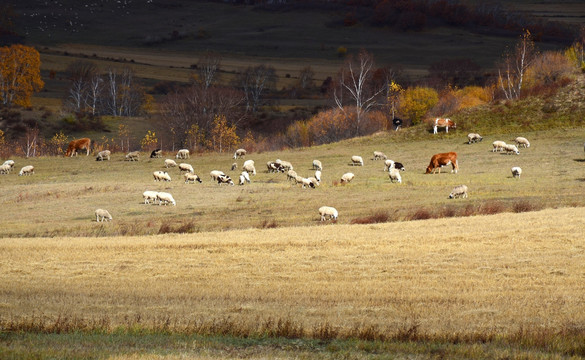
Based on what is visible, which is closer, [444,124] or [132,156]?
[132,156]

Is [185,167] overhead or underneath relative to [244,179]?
underneath

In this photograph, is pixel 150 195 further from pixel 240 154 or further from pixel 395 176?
pixel 240 154

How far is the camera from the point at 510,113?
73000 millimetres

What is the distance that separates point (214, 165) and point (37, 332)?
45427mm

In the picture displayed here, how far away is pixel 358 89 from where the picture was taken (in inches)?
3868

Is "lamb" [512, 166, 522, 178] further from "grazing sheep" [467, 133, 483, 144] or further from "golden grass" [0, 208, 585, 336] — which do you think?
"grazing sheep" [467, 133, 483, 144]

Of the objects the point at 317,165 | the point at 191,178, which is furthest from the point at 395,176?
the point at 191,178

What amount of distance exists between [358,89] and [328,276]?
77.6m

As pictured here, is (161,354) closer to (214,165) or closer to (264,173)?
(264,173)

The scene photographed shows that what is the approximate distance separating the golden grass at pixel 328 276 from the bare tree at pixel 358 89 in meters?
57.1

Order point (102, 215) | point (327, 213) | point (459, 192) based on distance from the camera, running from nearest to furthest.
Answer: point (327, 213), point (102, 215), point (459, 192)

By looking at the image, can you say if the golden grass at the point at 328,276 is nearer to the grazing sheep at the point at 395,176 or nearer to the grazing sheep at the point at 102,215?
the grazing sheep at the point at 102,215

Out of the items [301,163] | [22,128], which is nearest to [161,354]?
[301,163]

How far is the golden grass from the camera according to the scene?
16734 mm
